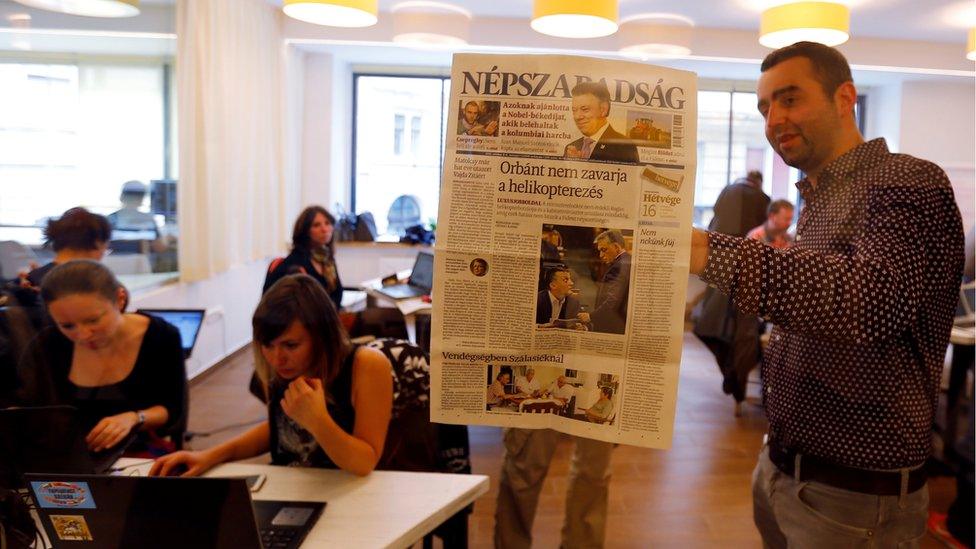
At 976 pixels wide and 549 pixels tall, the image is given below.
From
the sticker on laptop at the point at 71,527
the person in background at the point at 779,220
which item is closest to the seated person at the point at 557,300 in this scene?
the sticker on laptop at the point at 71,527

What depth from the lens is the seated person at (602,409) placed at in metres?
0.89

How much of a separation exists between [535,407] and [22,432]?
95 centimetres

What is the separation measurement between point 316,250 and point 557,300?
326 centimetres

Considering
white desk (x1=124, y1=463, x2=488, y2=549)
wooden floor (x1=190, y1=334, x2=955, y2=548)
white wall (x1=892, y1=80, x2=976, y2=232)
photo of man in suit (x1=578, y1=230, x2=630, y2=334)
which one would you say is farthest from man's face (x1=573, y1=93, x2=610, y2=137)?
white wall (x1=892, y1=80, x2=976, y2=232)

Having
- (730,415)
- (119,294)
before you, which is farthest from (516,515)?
(730,415)

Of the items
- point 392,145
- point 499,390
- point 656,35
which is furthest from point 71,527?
point 392,145

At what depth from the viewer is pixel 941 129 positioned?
5.47 meters

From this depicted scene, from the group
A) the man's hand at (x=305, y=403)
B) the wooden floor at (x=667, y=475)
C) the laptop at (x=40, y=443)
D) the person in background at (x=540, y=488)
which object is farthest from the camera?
the wooden floor at (x=667, y=475)

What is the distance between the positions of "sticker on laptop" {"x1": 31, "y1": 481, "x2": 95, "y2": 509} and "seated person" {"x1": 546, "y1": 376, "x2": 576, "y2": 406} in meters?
0.74

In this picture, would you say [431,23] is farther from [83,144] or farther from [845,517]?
[845,517]

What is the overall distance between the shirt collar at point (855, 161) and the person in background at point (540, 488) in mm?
1322

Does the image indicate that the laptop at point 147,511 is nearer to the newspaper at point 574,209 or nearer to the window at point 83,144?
the newspaper at point 574,209

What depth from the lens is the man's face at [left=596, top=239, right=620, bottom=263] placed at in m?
0.85

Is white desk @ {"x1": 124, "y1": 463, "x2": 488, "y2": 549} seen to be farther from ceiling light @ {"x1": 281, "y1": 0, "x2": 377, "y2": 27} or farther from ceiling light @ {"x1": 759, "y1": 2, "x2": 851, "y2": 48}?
ceiling light @ {"x1": 281, "y1": 0, "x2": 377, "y2": 27}
